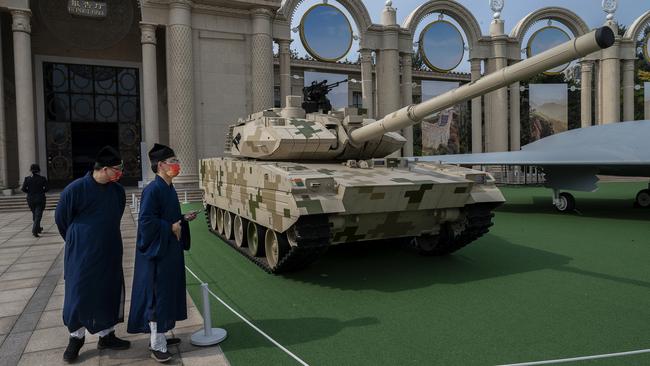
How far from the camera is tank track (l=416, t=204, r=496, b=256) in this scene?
6809mm

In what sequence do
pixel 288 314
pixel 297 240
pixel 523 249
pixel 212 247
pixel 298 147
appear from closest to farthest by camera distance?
pixel 288 314 < pixel 297 240 < pixel 298 147 < pixel 523 249 < pixel 212 247

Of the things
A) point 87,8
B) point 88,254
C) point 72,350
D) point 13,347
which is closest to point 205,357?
point 72,350

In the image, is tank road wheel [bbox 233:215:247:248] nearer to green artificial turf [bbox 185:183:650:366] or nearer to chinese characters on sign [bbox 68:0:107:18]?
green artificial turf [bbox 185:183:650:366]

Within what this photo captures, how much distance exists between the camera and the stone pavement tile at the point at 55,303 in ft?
18.0

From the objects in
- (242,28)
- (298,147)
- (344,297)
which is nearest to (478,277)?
(344,297)

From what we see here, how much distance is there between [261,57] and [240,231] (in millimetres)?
14484

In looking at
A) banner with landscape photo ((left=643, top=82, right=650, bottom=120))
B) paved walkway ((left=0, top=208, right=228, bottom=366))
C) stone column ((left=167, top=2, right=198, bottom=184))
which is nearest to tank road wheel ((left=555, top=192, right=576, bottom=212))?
paved walkway ((left=0, top=208, right=228, bottom=366))

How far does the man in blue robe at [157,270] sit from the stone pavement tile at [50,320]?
1.69m

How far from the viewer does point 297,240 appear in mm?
5656

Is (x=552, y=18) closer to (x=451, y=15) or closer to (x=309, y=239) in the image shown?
(x=451, y=15)

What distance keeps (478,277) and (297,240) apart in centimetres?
274

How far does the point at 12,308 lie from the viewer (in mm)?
5465

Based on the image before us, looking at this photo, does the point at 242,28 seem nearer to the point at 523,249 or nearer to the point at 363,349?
the point at 523,249

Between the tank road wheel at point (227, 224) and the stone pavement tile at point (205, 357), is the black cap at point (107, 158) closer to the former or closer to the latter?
the stone pavement tile at point (205, 357)
